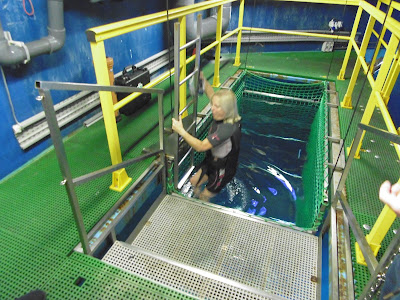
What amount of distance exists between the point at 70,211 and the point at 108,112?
834 millimetres

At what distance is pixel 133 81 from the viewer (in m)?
3.42

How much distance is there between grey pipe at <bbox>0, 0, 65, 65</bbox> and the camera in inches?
86.8

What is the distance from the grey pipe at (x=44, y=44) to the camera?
221 cm

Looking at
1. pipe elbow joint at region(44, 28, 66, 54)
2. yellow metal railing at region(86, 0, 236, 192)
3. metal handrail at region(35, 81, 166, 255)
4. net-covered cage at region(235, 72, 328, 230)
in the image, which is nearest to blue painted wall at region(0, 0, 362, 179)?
pipe elbow joint at region(44, 28, 66, 54)

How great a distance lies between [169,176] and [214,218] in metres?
0.63

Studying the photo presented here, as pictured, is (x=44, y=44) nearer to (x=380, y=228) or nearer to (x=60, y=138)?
(x=60, y=138)

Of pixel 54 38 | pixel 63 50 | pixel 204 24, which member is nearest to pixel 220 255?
pixel 54 38

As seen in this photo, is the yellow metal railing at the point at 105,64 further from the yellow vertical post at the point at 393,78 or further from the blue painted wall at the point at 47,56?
the yellow vertical post at the point at 393,78

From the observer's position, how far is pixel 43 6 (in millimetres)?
2605

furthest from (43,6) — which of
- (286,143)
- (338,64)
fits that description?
(338,64)

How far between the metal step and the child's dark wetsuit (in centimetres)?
49

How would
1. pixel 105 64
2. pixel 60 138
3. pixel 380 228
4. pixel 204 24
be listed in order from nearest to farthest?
1. pixel 60 138
2. pixel 380 228
3. pixel 105 64
4. pixel 204 24

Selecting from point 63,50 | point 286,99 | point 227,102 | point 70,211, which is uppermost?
point 63,50

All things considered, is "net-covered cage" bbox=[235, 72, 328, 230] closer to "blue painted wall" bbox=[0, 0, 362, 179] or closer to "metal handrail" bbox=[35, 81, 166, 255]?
"blue painted wall" bbox=[0, 0, 362, 179]
